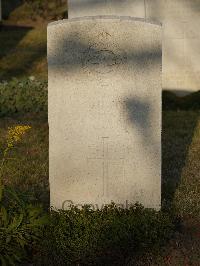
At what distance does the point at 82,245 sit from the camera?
18.1 feet

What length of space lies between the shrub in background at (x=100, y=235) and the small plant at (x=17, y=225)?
0.13m

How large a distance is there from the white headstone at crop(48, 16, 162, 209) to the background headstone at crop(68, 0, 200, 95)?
30.6ft

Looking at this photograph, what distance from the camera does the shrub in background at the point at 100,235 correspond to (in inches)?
216

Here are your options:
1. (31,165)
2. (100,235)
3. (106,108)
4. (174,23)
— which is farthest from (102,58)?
(174,23)

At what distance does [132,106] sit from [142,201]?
→ 0.98 m

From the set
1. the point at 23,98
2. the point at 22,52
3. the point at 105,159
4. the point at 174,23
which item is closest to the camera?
the point at 105,159

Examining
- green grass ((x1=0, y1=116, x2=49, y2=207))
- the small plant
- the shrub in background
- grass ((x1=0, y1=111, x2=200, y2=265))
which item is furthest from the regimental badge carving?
green grass ((x1=0, y1=116, x2=49, y2=207))

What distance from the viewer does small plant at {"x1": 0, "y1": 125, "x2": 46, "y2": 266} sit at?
17.8 ft

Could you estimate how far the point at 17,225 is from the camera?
551cm

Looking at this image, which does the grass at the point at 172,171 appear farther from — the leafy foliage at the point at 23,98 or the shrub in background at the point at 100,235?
the leafy foliage at the point at 23,98

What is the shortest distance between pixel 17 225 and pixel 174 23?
10.5 metres

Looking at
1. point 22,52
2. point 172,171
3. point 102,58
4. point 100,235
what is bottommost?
point 100,235

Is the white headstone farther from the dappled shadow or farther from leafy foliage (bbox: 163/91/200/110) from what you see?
leafy foliage (bbox: 163/91/200/110)

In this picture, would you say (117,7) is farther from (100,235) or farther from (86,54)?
(100,235)
